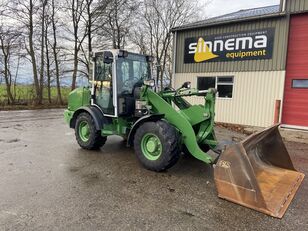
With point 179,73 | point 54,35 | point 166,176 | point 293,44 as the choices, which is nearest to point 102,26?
point 54,35

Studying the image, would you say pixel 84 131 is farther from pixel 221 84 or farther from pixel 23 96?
pixel 23 96

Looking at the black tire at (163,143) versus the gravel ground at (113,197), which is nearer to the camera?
the gravel ground at (113,197)

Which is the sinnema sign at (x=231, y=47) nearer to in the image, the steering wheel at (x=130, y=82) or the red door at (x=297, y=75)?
the red door at (x=297, y=75)

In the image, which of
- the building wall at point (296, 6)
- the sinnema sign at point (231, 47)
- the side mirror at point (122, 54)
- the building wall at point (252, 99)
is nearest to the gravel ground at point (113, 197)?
the side mirror at point (122, 54)

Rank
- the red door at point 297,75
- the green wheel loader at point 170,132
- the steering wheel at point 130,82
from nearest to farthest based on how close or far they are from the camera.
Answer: the green wheel loader at point 170,132 → the steering wheel at point 130,82 → the red door at point 297,75

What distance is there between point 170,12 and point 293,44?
20341 mm

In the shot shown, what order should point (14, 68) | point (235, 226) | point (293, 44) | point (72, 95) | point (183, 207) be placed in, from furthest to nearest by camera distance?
1. point (14, 68)
2. point (293, 44)
3. point (72, 95)
4. point (183, 207)
5. point (235, 226)

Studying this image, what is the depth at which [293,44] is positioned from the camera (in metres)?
10.2

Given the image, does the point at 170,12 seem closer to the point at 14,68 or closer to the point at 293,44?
the point at 14,68

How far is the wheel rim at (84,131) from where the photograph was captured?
671cm

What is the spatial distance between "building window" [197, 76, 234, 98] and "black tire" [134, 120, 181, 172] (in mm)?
7354

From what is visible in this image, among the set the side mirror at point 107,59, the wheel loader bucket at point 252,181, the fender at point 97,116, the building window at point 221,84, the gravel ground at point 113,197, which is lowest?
the gravel ground at point 113,197

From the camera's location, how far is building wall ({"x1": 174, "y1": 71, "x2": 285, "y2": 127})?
1045 cm

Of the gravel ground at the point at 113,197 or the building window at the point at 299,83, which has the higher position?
the building window at the point at 299,83
